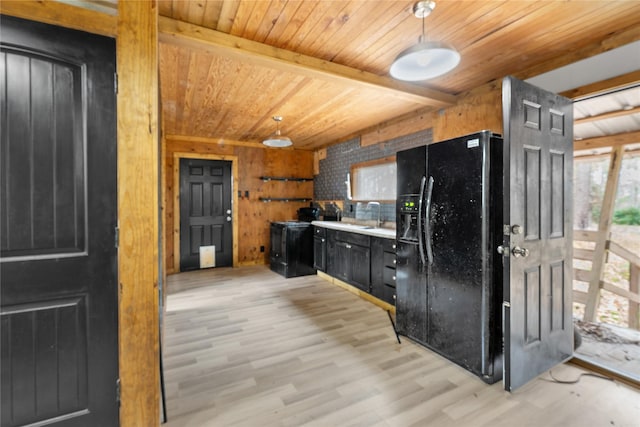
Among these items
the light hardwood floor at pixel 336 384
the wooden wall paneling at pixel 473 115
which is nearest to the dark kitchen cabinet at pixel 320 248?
the light hardwood floor at pixel 336 384

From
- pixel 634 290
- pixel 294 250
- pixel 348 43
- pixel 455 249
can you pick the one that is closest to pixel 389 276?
pixel 455 249

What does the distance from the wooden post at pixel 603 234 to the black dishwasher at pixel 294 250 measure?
390cm

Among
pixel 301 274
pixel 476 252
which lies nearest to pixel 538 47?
pixel 476 252

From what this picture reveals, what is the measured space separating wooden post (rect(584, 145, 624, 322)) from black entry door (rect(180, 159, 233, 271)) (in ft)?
18.6

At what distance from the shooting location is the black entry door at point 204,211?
17.9 ft

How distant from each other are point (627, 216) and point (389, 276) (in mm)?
3289

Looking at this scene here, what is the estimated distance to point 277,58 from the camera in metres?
2.35

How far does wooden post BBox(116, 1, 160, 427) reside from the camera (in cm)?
147

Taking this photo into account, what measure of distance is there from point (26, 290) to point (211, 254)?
14.6 feet

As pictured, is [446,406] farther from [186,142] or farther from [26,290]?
[186,142]

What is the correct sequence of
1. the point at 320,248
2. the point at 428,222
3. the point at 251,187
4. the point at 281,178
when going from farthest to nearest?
1. the point at 281,178
2. the point at 251,187
3. the point at 320,248
4. the point at 428,222

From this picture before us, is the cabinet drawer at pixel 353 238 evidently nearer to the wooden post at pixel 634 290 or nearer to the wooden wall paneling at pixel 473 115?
the wooden wall paneling at pixel 473 115

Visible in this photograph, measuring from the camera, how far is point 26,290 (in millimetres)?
1315

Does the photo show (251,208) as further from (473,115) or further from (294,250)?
(473,115)
